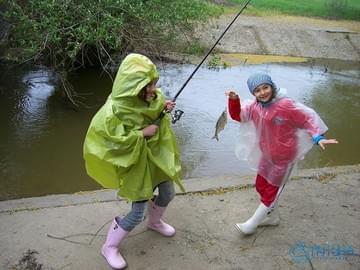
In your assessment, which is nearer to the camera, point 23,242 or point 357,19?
point 23,242

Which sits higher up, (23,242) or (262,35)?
(23,242)

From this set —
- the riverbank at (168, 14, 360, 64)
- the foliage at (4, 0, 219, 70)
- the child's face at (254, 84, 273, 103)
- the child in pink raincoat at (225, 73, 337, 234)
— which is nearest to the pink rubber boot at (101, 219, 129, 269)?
the child in pink raincoat at (225, 73, 337, 234)

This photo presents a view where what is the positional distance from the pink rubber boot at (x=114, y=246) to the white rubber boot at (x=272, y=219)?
123cm

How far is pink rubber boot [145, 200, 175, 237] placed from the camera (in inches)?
149

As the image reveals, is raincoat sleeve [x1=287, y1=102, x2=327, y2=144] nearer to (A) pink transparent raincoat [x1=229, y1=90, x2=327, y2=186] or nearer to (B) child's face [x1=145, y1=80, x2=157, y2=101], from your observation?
(A) pink transparent raincoat [x1=229, y1=90, x2=327, y2=186]

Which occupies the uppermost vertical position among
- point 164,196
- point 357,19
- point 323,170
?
point 164,196

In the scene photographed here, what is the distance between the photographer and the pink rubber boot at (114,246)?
3.48 m

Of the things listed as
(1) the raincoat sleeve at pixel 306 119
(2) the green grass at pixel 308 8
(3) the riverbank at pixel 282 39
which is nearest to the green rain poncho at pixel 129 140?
(1) the raincoat sleeve at pixel 306 119

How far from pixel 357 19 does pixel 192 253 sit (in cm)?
1506

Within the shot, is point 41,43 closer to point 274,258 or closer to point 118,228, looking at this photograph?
point 118,228

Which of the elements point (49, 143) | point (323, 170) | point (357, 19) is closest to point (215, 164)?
point (323, 170)

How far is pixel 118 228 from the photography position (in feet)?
11.5

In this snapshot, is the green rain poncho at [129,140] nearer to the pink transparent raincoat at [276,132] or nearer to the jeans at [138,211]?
the jeans at [138,211]

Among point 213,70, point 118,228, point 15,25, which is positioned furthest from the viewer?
point 213,70
